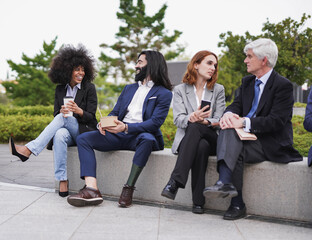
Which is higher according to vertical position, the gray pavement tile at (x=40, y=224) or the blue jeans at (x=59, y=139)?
the blue jeans at (x=59, y=139)

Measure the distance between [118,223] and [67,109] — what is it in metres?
1.64

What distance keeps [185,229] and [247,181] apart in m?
0.90

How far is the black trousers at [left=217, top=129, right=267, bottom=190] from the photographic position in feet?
11.3

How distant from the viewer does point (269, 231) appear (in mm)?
3309

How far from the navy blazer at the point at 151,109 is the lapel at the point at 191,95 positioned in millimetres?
262

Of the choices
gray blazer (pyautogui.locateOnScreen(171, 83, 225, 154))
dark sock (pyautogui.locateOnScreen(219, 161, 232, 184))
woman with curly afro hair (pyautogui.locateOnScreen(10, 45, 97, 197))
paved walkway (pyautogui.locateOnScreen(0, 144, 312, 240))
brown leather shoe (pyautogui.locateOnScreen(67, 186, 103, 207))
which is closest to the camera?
paved walkway (pyautogui.locateOnScreen(0, 144, 312, 240))

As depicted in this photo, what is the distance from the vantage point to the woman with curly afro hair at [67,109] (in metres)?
4.37

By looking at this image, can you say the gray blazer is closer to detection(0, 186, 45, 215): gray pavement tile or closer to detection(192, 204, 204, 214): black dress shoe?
detection(192, 204, 204, 214): black dress shoe

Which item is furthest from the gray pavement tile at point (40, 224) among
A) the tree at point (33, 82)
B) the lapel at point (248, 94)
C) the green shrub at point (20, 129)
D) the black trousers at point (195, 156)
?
the tree at point (33, 82)

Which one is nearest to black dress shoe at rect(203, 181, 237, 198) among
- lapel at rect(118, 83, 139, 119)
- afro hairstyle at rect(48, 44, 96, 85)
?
lapel at rect(118, 83, 139, 119)

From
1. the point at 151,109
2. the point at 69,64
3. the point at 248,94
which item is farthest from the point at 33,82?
the point at 248,94

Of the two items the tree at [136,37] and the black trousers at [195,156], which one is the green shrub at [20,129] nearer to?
the black trousers at [195,156]

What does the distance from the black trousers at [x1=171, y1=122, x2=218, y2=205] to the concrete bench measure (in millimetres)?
161

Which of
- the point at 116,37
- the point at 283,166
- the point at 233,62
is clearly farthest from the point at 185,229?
the point at 116,37
